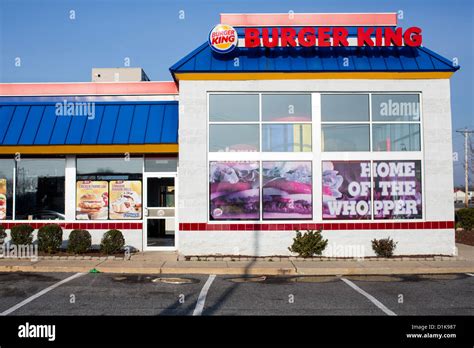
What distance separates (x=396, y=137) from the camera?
14453mm

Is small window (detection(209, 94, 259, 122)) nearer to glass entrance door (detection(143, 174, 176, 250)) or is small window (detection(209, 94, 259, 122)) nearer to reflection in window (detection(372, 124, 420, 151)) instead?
glass entrance door (detection(143, 174, 176, 250))

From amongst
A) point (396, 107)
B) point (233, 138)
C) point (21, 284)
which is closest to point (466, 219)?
point (396, 107)

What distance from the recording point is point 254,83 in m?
14.3

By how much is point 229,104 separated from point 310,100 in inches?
92.2

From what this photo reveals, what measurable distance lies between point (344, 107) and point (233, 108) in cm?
322

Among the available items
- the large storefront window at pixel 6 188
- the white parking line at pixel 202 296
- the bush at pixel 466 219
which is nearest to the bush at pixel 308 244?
the white parking line at pixel 202 296

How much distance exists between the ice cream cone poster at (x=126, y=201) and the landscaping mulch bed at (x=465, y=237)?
37.5ft

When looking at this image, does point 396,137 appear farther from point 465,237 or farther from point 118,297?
point 118,297

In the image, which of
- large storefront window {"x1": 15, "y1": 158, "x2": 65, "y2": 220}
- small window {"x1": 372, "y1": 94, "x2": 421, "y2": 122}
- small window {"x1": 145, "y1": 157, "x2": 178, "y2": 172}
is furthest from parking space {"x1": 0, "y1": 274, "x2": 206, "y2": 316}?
small window {"x1": 372, "y1": 94, "x2": 421, "y2": 122}

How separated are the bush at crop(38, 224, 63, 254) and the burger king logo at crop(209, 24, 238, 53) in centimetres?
687
